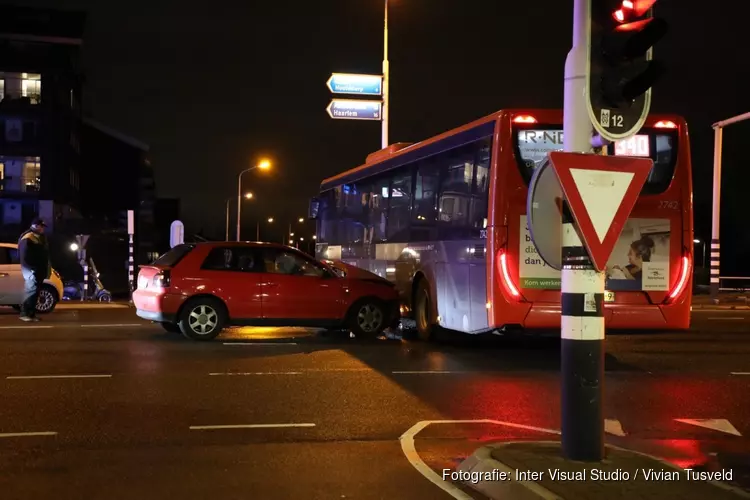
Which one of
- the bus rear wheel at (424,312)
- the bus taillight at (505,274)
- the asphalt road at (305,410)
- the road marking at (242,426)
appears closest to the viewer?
the asphalt road at (305,410)

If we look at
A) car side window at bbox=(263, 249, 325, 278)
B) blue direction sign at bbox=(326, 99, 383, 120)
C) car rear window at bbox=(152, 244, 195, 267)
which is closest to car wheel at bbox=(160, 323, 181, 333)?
car rear window at bbox=(152, 244, 195, 267)

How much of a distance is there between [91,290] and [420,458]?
21219 mm

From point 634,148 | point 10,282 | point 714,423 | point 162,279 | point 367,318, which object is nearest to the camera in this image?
point 714,423

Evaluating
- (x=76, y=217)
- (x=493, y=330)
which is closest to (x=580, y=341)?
(x=493, y=330)

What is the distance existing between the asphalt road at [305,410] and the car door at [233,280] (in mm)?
628

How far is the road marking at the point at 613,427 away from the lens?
7145 mm

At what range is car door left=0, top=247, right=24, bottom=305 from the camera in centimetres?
1705

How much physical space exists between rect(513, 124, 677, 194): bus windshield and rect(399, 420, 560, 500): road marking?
417 centimetres

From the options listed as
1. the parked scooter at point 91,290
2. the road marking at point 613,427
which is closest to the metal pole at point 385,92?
the parked scooter at point 91,290

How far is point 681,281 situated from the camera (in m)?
10.7

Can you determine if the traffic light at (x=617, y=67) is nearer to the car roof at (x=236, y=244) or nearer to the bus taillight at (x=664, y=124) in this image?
the bus taillight at (x=664, y=124)

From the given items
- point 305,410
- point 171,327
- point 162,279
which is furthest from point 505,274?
point 171,327

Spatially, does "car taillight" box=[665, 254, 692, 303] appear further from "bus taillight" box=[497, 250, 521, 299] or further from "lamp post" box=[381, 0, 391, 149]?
"lamp post" box=[381, 0, 391, 149]

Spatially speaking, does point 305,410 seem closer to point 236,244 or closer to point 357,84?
point 236,244
